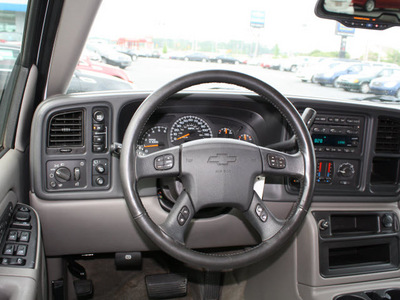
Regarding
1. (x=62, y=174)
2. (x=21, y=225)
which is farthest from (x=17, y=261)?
(x=62, y=174)

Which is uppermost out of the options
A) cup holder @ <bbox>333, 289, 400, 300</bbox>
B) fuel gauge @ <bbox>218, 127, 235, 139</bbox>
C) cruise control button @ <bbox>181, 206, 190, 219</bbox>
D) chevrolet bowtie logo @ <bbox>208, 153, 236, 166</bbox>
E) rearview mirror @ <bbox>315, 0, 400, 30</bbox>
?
rearview mirror @ <bbox>315, 0, 400, 30</bbox>

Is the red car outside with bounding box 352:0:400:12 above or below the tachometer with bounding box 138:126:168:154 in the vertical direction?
above

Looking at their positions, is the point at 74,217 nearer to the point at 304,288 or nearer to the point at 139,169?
the point at 139,169

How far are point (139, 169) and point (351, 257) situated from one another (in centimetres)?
167

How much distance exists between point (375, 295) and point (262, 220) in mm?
1195

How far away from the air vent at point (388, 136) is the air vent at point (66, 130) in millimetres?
1661

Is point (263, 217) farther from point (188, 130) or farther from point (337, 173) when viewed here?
point (337, 173)

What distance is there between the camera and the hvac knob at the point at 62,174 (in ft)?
6.98

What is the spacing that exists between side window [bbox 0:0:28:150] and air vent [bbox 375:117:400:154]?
77.6 inches

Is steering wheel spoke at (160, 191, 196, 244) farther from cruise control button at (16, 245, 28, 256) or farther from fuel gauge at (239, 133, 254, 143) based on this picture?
fuel gauge at (239, 133, 254, 143)

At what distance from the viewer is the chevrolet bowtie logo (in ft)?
5.48

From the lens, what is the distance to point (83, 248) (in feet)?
7.66

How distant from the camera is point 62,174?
213cm

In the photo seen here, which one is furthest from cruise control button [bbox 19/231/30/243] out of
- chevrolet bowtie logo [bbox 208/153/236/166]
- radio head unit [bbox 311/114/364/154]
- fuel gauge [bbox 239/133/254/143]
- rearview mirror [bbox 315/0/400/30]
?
rearview mirror [bbox 315/0/400/30]
